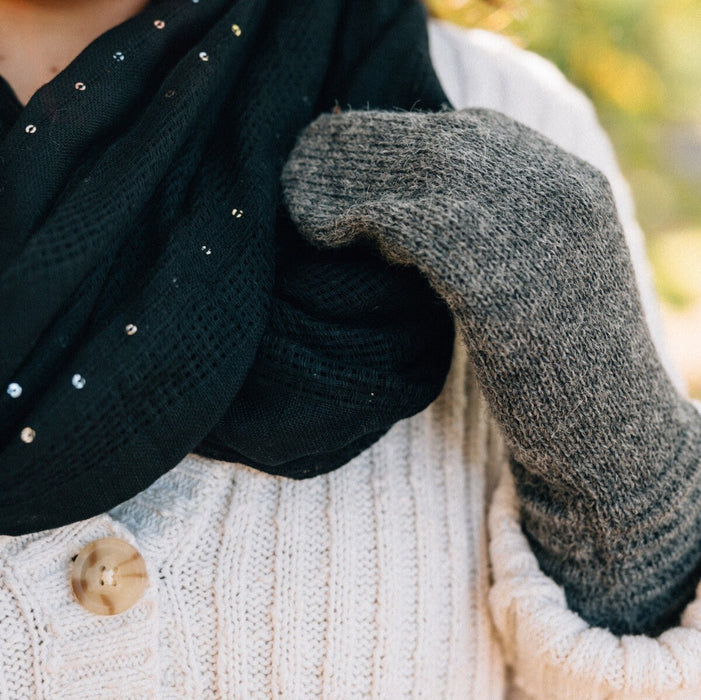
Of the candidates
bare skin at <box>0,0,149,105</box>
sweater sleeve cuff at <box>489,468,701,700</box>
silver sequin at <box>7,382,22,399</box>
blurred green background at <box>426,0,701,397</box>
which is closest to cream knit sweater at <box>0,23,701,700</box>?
sweater sleeve cuff at <box>489,468,701,700</box>

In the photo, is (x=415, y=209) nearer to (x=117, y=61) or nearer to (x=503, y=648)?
(x=117, y=61)

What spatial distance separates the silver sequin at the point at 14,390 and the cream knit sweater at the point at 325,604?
148mm

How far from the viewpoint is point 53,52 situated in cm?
71

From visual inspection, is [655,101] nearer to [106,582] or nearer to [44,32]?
[44,32]

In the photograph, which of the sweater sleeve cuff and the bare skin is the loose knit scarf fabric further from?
the sweater sleeve cuff

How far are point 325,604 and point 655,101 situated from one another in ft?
4.68

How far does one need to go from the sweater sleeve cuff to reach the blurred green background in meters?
1.01

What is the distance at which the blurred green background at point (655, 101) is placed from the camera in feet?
4.89

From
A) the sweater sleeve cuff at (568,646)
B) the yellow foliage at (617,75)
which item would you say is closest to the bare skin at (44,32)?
the sweater sleeve cuff at (568,646)

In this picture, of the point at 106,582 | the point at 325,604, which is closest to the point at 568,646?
the point at 325,604

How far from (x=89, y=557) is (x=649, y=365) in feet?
1.66

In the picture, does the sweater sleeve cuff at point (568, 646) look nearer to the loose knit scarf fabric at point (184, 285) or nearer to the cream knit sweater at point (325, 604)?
the cream knit sweater at point (325, 604)

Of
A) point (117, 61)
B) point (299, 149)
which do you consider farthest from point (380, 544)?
point (117, 61)

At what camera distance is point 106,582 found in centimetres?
62
